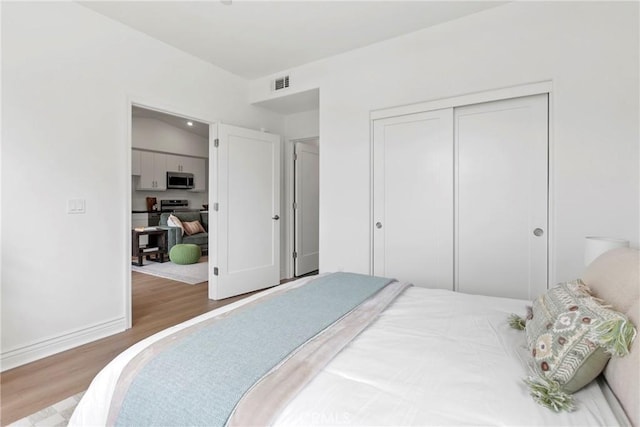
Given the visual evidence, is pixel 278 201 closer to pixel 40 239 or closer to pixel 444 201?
pixel 444 201

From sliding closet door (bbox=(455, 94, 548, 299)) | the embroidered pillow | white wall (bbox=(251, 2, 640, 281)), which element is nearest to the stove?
white wall (bbox=(251, 2, 640, 281))

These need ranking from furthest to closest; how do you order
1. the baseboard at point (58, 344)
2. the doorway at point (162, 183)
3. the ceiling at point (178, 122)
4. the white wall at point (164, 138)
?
the white wall at point (164, 138) → the ceiling at point (178, 122) → the doorway at point (162, 183) → the baseboard at point (58, 344)

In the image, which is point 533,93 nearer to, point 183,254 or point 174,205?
point 183,254

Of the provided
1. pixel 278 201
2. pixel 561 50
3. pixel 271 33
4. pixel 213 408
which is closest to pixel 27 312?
pixel 213 408

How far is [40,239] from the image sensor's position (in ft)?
7.69

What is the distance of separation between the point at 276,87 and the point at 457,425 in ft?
12.7

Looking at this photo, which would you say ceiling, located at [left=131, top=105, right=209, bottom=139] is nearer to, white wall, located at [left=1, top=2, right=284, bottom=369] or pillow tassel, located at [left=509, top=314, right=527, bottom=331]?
white wall, located at [left=1, top=2, right=284, bottom=369]

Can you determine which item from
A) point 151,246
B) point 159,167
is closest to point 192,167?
point 159,167

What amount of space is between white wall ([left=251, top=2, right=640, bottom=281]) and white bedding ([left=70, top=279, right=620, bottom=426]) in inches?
62.4

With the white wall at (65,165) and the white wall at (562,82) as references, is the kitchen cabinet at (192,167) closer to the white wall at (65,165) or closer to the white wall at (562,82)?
the white wall at (65,165)

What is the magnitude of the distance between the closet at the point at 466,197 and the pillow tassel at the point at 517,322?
1.48m

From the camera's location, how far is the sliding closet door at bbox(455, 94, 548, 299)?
8.38ft

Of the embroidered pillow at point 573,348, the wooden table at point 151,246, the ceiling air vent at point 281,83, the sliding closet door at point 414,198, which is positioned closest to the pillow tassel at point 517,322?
the embroidered pillow at point 573,348

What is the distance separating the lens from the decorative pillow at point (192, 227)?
21.5ft
